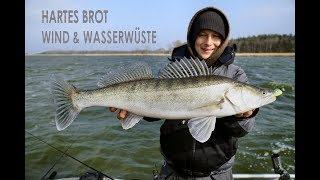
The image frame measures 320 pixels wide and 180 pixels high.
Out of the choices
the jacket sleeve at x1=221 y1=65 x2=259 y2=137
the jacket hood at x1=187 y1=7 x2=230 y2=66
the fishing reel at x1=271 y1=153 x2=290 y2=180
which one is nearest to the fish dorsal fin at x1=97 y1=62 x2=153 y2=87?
the jacket hood at x1=187 y1=7 x2=230 y2=66

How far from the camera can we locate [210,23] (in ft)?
11.0

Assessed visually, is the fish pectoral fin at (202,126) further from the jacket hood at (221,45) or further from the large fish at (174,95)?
the jacket hood at (221,45)

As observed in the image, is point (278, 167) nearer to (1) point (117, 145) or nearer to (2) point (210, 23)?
(2) point (210, 23)

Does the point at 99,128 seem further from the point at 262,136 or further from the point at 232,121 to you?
the point at 232,121

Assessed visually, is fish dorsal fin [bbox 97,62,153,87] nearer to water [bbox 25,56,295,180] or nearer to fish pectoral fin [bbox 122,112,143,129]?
fish pectoral fin [bbox 122,112,143,129]

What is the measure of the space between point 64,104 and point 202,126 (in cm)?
124

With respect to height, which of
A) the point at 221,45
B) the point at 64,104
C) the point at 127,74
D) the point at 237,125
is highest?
the point at 221,45

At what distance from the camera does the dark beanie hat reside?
336cm

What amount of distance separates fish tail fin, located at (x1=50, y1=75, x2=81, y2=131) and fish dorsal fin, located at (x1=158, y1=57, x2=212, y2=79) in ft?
2.80

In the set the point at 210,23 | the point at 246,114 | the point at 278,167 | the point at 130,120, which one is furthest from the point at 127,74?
the point at 278,167

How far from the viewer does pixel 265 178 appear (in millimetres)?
4664
